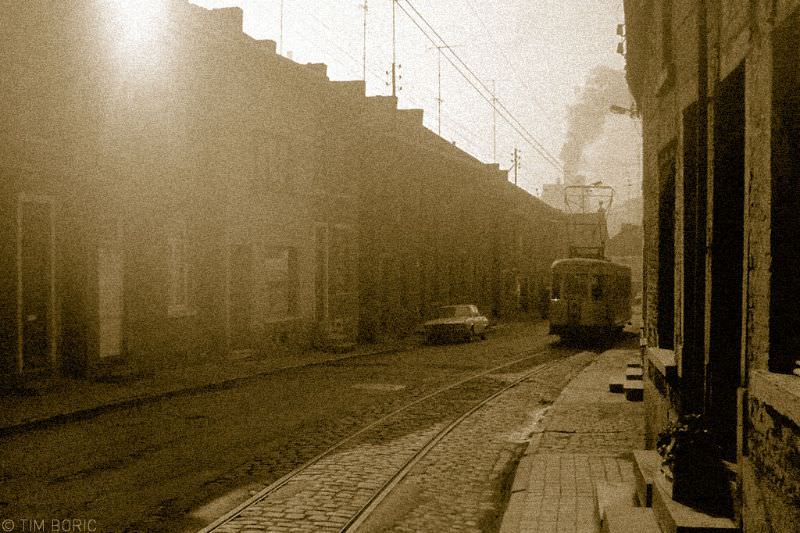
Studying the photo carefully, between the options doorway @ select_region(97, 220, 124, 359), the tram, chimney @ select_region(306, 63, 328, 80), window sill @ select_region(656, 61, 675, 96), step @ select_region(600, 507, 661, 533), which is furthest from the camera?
the tram

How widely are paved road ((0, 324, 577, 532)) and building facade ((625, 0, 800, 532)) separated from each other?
4381 mm

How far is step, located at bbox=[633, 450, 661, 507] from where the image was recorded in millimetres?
6602

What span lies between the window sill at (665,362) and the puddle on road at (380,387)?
325 inches

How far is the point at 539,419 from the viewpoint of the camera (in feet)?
44.8

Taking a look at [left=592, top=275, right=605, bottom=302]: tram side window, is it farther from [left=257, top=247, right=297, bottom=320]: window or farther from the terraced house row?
[left=257, top=247, right=297, bottom=320]: window

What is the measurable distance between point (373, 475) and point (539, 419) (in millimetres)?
5078

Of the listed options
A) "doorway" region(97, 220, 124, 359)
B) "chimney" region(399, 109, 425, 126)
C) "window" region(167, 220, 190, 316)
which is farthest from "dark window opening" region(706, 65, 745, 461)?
"chimney" region(399, 109, 425, 126)

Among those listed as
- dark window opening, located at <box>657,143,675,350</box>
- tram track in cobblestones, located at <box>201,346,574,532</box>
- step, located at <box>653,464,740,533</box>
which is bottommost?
tram track in cobblestones, located at <box>201,346,574,532</box>

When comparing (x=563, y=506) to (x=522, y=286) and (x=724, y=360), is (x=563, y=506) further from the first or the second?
(x=522, y=286)

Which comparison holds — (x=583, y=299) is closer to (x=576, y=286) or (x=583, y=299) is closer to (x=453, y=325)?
(x=576, y=286)

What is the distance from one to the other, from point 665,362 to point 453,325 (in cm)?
2309

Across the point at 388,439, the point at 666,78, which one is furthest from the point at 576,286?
the point at 666,78

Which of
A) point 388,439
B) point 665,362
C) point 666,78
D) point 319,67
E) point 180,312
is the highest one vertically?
point 319,67

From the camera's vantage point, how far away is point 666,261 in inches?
377
